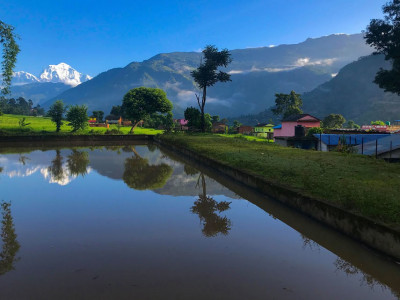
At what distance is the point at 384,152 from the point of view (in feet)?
65.5

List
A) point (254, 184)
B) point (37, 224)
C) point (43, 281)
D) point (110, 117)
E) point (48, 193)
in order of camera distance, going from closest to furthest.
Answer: point (43, 281) → point (37, 224) → point (48, 193) → point (254, 184) → point (110, 117)

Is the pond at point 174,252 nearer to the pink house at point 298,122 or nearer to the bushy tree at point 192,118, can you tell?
the bushy tree at point 192,118

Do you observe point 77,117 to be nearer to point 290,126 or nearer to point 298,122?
point 290,126

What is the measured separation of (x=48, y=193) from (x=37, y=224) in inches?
159

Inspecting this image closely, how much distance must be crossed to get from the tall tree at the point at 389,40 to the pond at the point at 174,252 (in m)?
30.0

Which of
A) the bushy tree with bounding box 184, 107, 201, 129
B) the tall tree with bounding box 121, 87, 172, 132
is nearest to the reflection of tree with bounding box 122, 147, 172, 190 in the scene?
the bushy tree with bounding box 184, 107, 201, 129

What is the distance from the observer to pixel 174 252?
6289 millimetres

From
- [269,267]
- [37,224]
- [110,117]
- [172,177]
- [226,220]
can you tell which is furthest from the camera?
[110,117]

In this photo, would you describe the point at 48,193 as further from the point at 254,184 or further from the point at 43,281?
the point at 254,184

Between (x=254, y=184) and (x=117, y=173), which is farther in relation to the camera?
(x=117, y=173)

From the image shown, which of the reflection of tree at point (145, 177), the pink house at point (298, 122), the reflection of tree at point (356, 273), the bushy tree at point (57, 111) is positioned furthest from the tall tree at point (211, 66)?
the reflection of tree at point (356, 273)

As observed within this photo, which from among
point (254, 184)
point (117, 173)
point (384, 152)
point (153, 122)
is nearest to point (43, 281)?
point (254, 184)

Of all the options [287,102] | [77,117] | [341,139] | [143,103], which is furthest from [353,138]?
[287,102]

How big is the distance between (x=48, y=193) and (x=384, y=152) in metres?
20.7
